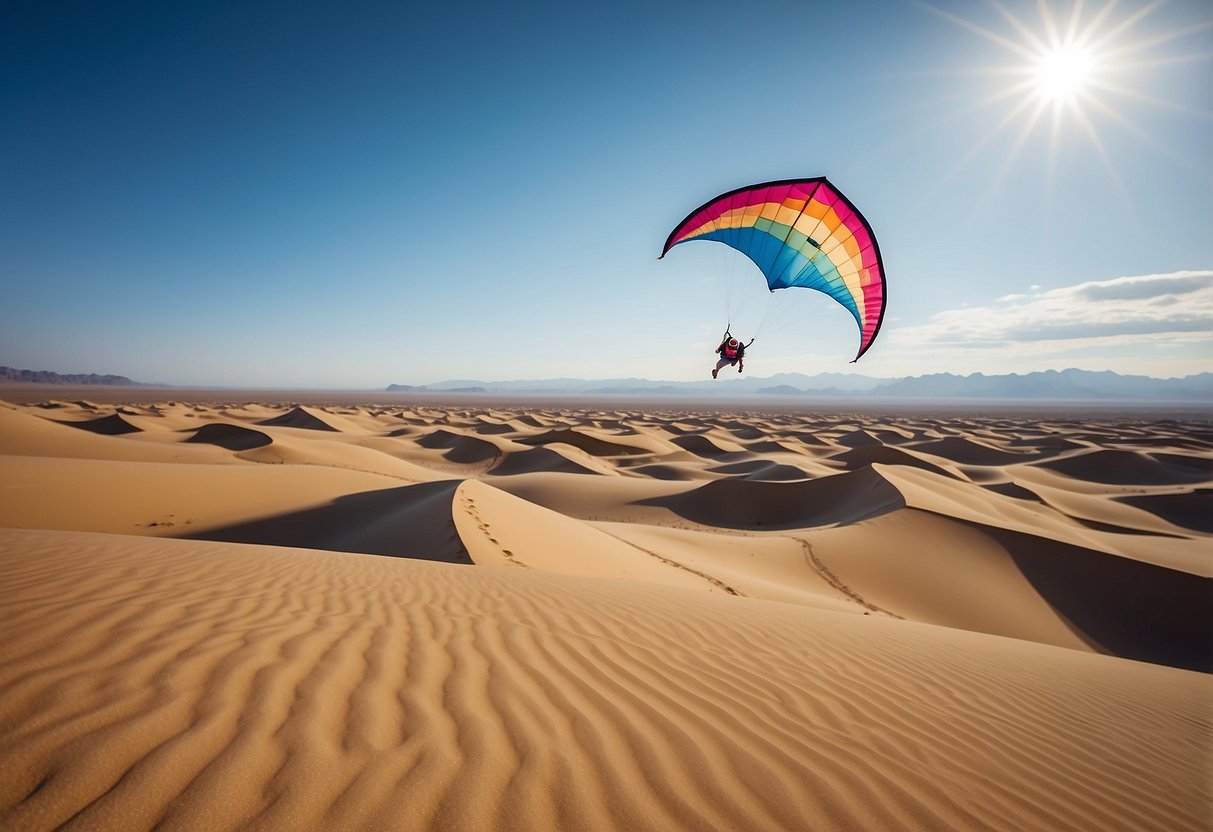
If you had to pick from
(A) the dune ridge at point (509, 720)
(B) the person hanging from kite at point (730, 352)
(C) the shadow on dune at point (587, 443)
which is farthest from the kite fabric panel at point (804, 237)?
(C) the shadow on dune at point (587, 443)

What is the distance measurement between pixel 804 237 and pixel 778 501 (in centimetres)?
833

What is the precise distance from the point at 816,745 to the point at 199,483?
49.5 ft

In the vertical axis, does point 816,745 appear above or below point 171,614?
below

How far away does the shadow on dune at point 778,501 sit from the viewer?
49.3 feet

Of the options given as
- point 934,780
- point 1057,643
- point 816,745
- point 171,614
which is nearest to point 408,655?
point 171,614

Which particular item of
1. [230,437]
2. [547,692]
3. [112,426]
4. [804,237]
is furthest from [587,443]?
[547,692]

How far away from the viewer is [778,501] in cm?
1634

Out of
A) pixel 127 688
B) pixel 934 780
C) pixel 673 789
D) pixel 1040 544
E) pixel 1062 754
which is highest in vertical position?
pixel 127 688

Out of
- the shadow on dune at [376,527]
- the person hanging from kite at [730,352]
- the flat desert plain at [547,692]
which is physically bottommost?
the shadow on dune at [376,527]

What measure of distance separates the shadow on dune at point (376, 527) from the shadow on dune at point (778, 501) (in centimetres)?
826

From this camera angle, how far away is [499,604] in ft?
14.3

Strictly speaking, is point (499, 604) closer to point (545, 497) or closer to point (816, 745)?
point (816, 745)

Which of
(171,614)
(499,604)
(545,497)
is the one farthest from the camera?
(545,497)

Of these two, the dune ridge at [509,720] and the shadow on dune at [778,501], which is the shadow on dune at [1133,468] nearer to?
the shadow on dune at [778,501]
